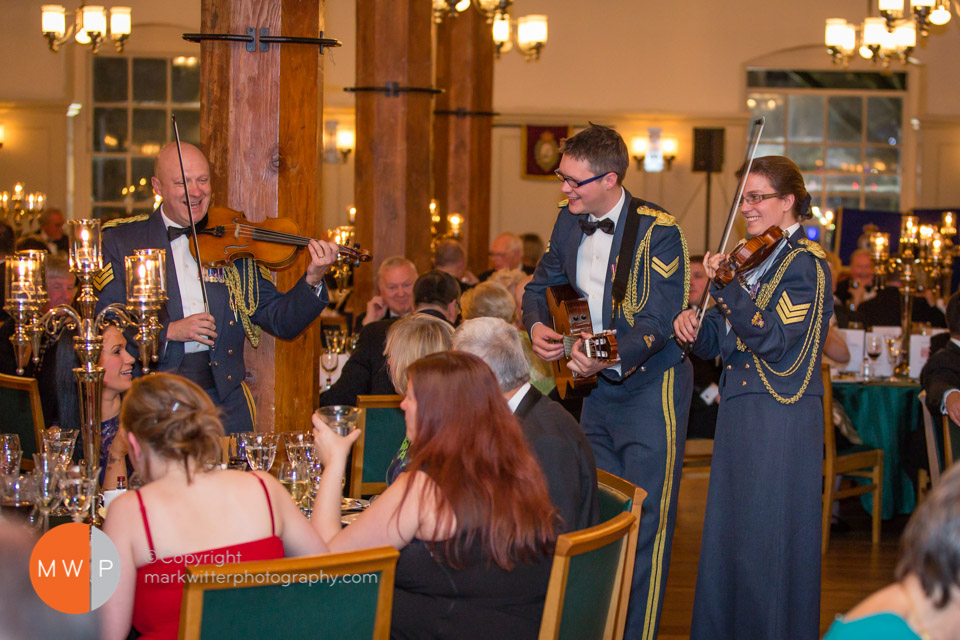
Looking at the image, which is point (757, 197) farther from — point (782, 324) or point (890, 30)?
point (890, 30)

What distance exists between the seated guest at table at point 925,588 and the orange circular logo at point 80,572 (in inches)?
50.5

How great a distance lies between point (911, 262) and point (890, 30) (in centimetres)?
284

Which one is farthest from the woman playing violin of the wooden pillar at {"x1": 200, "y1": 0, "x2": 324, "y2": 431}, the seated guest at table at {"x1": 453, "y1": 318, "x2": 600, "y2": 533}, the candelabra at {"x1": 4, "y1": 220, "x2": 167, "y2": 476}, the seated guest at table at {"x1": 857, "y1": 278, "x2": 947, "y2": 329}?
the seated guest at table at {"x1": 857, "y1": 278, "x2": 947, "y2": 329}

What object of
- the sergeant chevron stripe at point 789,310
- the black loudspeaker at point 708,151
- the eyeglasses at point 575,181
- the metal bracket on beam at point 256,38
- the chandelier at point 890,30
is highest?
the chandelier at point 890,30

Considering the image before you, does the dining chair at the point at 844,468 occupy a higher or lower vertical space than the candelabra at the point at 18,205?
lower

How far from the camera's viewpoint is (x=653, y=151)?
13.6 m

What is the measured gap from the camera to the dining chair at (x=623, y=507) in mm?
2371

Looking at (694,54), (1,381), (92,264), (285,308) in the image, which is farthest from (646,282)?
(694,54)

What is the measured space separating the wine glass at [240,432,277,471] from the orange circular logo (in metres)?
0.65

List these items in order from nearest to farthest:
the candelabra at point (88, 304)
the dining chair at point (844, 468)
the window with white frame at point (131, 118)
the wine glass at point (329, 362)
Result: the candelabra at point (88, 304) < the dining chair at point (844, 468) < the wine glass at point (329, 362) < the window with white frame at point (131, 118)

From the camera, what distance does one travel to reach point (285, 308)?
354 centimetres

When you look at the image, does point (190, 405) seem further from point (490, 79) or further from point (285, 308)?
point (490, 79)

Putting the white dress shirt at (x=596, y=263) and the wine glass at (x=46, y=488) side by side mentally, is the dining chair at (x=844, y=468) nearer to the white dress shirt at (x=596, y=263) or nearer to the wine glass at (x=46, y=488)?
the white dress shirt at (x=596, y=263)

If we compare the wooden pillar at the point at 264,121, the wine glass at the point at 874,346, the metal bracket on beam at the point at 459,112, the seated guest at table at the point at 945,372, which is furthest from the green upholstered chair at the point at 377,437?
the metal bracket on beam at the point at 459,112
